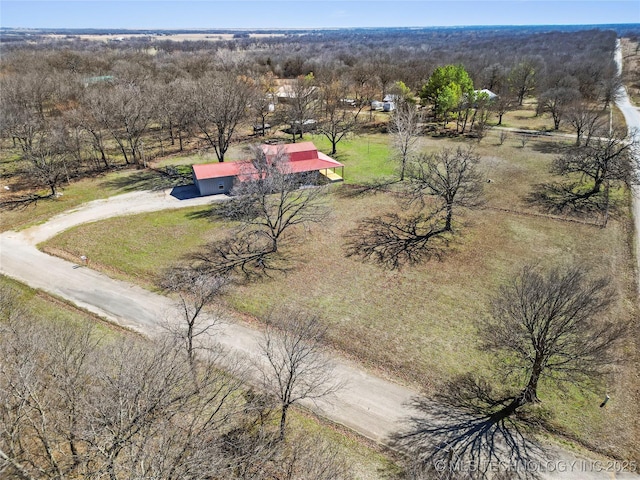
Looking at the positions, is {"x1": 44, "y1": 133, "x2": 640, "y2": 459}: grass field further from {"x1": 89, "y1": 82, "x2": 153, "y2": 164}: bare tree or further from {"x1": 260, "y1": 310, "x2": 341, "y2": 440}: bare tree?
{"x1": 89, "y1": 82, "x2": 153, "y2": 164}: bare tree

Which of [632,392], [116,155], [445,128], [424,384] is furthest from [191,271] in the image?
[445,128]

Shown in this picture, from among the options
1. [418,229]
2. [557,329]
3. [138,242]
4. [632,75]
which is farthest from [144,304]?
[632,75]

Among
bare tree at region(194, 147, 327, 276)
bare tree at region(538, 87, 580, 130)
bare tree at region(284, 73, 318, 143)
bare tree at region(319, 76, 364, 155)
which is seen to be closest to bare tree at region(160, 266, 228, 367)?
bare tree at region(194, 147, 327, 276)

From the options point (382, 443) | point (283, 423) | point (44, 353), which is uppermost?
point (44, 353)

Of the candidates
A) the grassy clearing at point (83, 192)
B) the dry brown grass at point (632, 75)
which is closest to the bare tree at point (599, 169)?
the grassy clearing at point (83, 192)

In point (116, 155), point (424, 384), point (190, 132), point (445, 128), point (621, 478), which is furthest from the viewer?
point (445, 128)

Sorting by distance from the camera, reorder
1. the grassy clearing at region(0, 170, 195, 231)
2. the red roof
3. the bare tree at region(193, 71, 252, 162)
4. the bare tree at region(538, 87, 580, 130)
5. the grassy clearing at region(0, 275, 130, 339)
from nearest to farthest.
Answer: the grassy clearing at region(0, 275, 130, 339) → the grassy clearing at region(0, 170, 195, 231) → the red roof → the bare tree at region(193, 71, 252, 162) → the bare tree at region(538, 87, 580, 130)

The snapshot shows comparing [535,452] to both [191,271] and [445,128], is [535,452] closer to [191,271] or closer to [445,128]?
[191,271]
